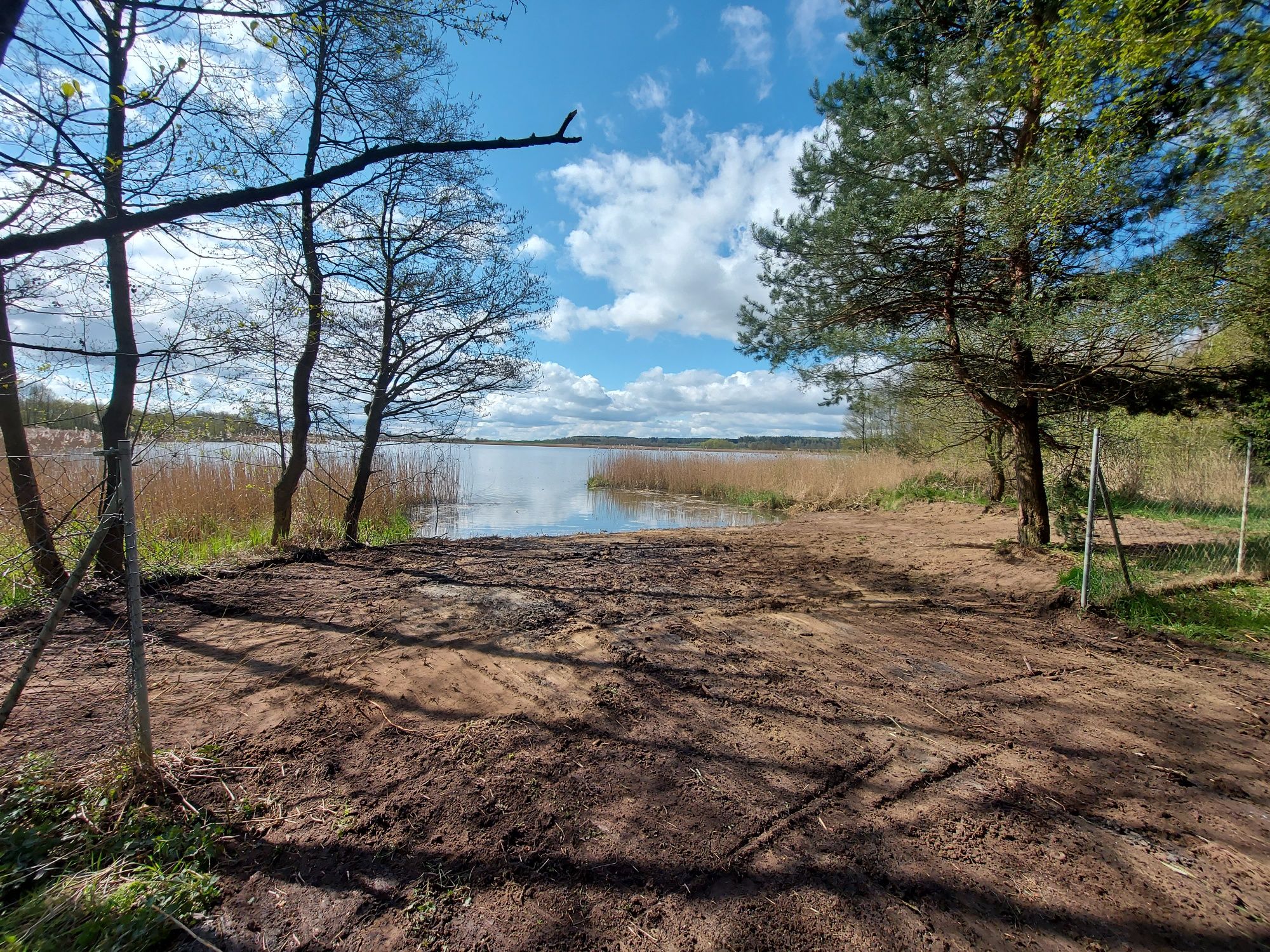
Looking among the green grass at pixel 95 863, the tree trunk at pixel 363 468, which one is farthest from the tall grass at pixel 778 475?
the green grass at pixel 95 863

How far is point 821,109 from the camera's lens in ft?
19.5

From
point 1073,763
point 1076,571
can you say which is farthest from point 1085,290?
point 1073,763

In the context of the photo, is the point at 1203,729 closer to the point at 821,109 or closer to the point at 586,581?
the point at 586,581

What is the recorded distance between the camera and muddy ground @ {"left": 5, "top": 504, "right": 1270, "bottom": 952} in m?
1.41

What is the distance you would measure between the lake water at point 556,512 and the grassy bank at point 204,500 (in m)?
1.33

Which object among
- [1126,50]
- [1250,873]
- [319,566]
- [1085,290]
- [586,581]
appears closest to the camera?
[1250,873]

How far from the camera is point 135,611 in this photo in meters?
1.70

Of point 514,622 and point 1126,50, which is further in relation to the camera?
point 1126,50

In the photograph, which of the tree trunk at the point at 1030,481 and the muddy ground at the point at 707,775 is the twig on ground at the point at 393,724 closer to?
the muddy ground at the point at 707,775

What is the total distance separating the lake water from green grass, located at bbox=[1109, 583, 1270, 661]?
734 cm

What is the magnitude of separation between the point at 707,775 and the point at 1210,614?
15.2 feet

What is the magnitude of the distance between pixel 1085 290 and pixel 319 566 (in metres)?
8.10

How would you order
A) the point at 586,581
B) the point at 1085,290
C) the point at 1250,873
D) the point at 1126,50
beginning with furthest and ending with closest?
the point at 586,581 → the point at 1085,290 → the point at 1126,50 → the point at 1250,873

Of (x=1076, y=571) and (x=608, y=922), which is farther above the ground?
(x=1076, y=571)
